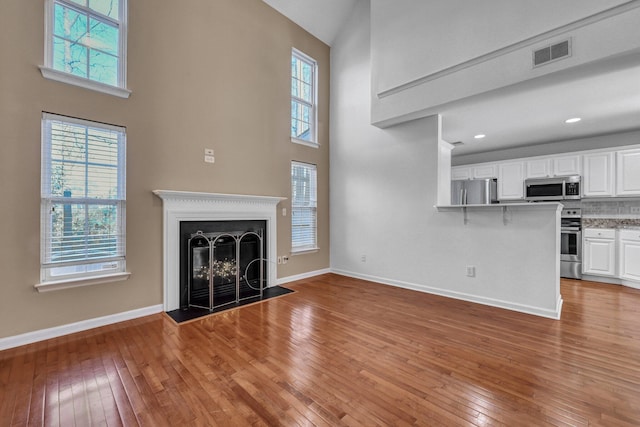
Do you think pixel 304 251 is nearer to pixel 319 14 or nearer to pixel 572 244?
pixel 319 14

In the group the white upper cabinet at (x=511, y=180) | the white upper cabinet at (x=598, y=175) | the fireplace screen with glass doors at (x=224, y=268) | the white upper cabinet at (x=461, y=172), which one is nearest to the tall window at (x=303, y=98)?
the fireplace screen with glass doors at (x=224, y=268)

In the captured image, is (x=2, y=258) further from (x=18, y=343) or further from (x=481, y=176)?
(x=481, y=176)

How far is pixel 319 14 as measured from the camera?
4805 mm

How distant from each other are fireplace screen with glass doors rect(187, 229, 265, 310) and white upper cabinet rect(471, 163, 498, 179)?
4695mm

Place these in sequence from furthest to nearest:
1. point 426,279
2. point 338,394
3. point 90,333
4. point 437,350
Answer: point 426,279 → point 90,333 → point 437,350 → point 338,394

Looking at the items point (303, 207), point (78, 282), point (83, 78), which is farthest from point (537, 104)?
point (78, 282)

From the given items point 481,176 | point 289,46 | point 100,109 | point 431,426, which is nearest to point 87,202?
point 100,109

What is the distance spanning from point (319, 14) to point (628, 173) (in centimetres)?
570

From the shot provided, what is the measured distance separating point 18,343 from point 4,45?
2574 millimetres

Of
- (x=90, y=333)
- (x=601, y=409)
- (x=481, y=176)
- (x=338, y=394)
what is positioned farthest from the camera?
(x=481, y=176)

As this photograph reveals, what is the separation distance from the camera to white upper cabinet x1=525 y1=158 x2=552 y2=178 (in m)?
5.03

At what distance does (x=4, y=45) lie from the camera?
7.64 feet

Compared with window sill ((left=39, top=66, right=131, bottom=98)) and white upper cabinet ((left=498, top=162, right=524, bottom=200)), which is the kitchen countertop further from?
window sill ((left=39, top=66, right=131, bottom=98))

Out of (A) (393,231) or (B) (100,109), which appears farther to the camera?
(A) (393,231)
